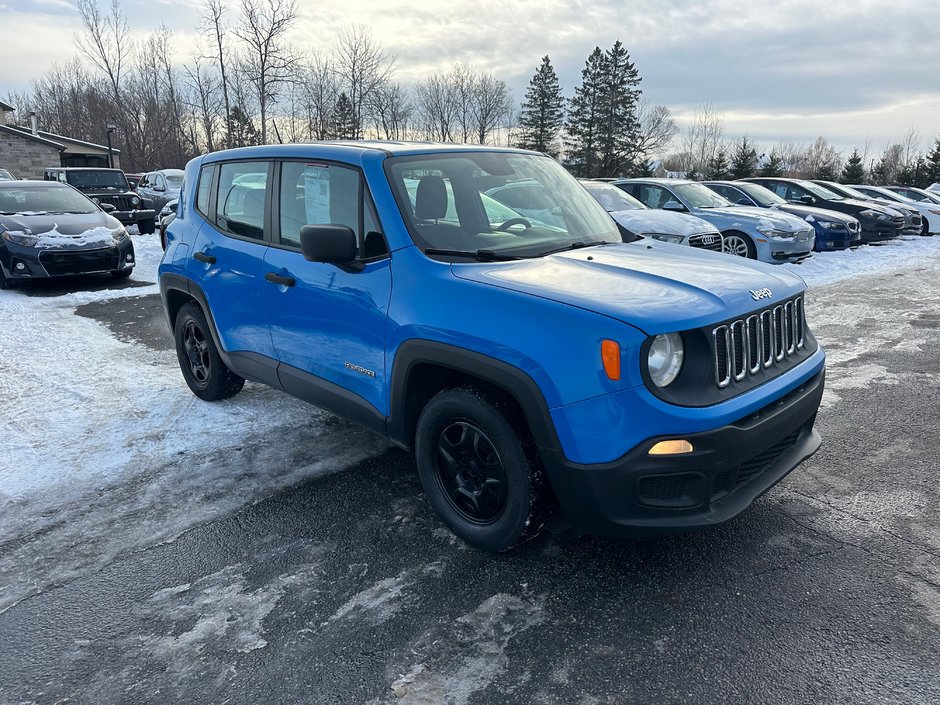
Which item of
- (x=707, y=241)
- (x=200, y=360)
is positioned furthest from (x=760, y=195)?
(x=200, y=360)

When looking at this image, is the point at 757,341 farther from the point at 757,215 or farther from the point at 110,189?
the point at 110,189

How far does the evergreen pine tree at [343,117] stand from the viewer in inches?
1660

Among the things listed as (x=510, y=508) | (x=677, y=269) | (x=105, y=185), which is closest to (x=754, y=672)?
(x=510, y=508)

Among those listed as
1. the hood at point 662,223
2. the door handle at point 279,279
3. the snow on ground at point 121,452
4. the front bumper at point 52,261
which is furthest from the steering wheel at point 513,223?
the front bumper at point 52,261

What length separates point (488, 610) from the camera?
264 centimetres

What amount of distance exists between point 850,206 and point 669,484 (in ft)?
55.1

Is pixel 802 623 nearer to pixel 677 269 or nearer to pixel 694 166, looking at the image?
pixel 677 269

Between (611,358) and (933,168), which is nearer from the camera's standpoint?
(611,358)

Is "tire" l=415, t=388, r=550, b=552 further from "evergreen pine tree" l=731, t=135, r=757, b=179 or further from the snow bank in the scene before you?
"evergreen pine tree" l=731, t=135, r=757, b=179

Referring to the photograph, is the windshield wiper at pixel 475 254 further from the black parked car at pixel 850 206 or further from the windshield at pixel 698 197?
the black parked car at pixel 850 206

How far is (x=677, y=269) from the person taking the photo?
3.07 m

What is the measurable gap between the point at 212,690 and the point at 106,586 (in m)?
0.94

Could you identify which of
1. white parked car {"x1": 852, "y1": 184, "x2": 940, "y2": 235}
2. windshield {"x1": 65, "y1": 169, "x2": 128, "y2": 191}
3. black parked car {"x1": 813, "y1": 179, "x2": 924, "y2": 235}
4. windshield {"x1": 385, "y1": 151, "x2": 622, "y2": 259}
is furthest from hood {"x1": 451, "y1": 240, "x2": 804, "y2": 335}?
white parked car {"x1": 852, "y1": 184, "x2": 940, "y2": 235}

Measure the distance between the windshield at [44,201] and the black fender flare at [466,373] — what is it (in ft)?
30.5
